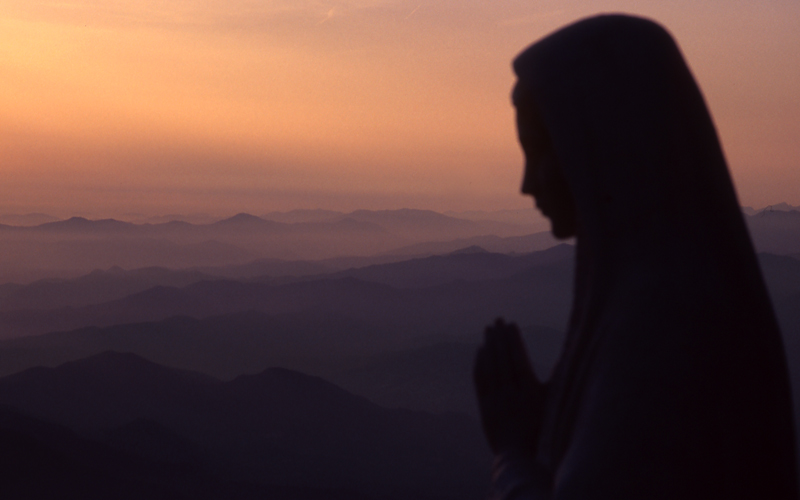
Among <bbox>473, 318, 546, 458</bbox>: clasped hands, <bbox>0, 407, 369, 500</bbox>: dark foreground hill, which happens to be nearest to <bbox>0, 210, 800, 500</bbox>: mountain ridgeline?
<bbox>0, 407, 369, 500</bbox>: dark foreground hill

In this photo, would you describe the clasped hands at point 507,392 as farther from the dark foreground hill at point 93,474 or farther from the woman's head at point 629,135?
the dark foreground hill at point 93,474

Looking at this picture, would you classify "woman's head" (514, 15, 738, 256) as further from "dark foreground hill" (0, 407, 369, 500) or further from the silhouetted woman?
"dark foreground hill" (0, 407, 369, 500)

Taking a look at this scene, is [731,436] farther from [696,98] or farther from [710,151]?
[696,98]

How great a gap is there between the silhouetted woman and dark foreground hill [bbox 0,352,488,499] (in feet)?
53.7

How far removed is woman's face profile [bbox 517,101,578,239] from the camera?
8.71ft

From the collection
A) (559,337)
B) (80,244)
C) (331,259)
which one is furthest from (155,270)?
(559,337)

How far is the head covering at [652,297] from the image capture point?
199 cm

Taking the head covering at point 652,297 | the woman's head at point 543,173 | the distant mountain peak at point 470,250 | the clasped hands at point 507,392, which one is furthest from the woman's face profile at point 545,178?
the distant mountain peak at point 470,250

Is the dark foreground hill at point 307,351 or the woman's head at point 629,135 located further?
the dark foreground hill at point 307,351

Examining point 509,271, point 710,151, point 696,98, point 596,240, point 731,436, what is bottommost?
point 509,271

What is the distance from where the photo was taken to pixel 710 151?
2.37m

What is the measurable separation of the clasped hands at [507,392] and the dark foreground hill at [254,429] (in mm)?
16058

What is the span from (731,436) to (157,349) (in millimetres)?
32627

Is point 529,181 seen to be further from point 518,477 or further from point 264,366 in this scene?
point 264,366
